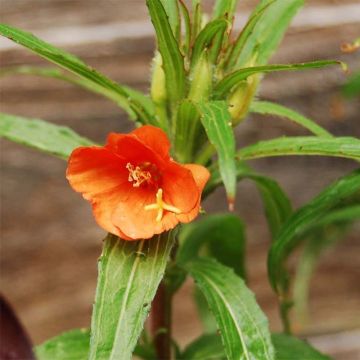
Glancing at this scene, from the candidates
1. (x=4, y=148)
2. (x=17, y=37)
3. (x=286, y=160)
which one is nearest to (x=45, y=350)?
(x=17, y=37)

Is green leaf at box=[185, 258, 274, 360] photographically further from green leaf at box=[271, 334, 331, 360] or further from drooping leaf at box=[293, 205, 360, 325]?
drooping leaf at box=[293, 205, 360, 325]

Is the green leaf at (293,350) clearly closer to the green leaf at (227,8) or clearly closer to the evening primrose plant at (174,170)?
the evening primrose plant at (174,170)

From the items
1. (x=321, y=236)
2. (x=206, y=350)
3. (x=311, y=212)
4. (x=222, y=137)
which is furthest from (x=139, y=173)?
(x=321, y=236)

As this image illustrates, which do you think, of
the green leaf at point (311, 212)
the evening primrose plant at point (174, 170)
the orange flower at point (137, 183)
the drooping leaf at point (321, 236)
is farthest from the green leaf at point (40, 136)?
the drooping leaf at point (321, 236)

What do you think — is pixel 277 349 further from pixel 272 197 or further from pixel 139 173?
pixel 139 173

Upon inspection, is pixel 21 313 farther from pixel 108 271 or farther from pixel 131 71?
pixel 108 271

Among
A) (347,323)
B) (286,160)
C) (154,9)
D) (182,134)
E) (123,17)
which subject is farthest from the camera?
(347,323)
